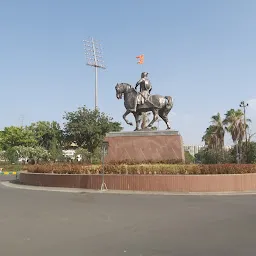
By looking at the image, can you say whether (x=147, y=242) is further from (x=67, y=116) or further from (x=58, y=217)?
(x=67, y=116)

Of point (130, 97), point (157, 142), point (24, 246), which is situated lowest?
point (24, 246)

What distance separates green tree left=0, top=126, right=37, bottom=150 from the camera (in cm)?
6494

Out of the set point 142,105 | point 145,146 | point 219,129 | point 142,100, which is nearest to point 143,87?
point 142,100

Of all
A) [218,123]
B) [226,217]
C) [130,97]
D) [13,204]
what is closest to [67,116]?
[218,123]

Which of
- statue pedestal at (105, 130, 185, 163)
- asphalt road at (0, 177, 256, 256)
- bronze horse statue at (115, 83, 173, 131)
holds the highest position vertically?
bronze horse statue at (115, 83, 173, 131)

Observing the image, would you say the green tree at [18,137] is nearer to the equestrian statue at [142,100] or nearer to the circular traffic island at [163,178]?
the equestrian statue at [142,100]

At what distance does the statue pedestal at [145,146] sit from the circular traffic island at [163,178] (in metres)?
4.52

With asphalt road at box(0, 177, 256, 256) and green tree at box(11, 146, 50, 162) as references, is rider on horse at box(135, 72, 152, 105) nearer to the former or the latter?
asphalt road at box(0, 177, 256, 256)

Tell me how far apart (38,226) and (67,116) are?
1862 inches

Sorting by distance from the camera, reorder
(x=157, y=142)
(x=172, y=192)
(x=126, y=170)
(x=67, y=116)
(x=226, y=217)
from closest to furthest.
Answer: (x=226, y=217) < (x=172, y=192) < (x=126, y=170) < (x=157, y=142) < (x=67, y=116)

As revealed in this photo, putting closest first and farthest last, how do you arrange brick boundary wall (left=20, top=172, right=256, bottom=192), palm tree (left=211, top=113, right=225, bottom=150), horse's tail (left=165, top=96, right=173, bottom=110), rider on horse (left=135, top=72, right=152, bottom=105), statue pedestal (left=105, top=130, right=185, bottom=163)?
brick boundary wall (left=20, top=172, right=256, bottom=192)
statue pedestal (left=105, top=130, right=185, bottom=163)
rider on horse (left=135, top=72, right=152, bottom=105)
horse's tail (left=165, top=96, right=173, bottom=110)
palm tree (left=211, top=113, right=225, bottom=150)

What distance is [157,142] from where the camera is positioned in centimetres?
2280

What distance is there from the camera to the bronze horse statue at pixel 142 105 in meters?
23.6

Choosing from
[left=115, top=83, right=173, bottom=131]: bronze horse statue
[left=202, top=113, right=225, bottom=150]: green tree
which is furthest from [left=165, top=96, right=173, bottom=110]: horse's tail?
[left=202, top=113, right=225, bottom=150]: green tree
